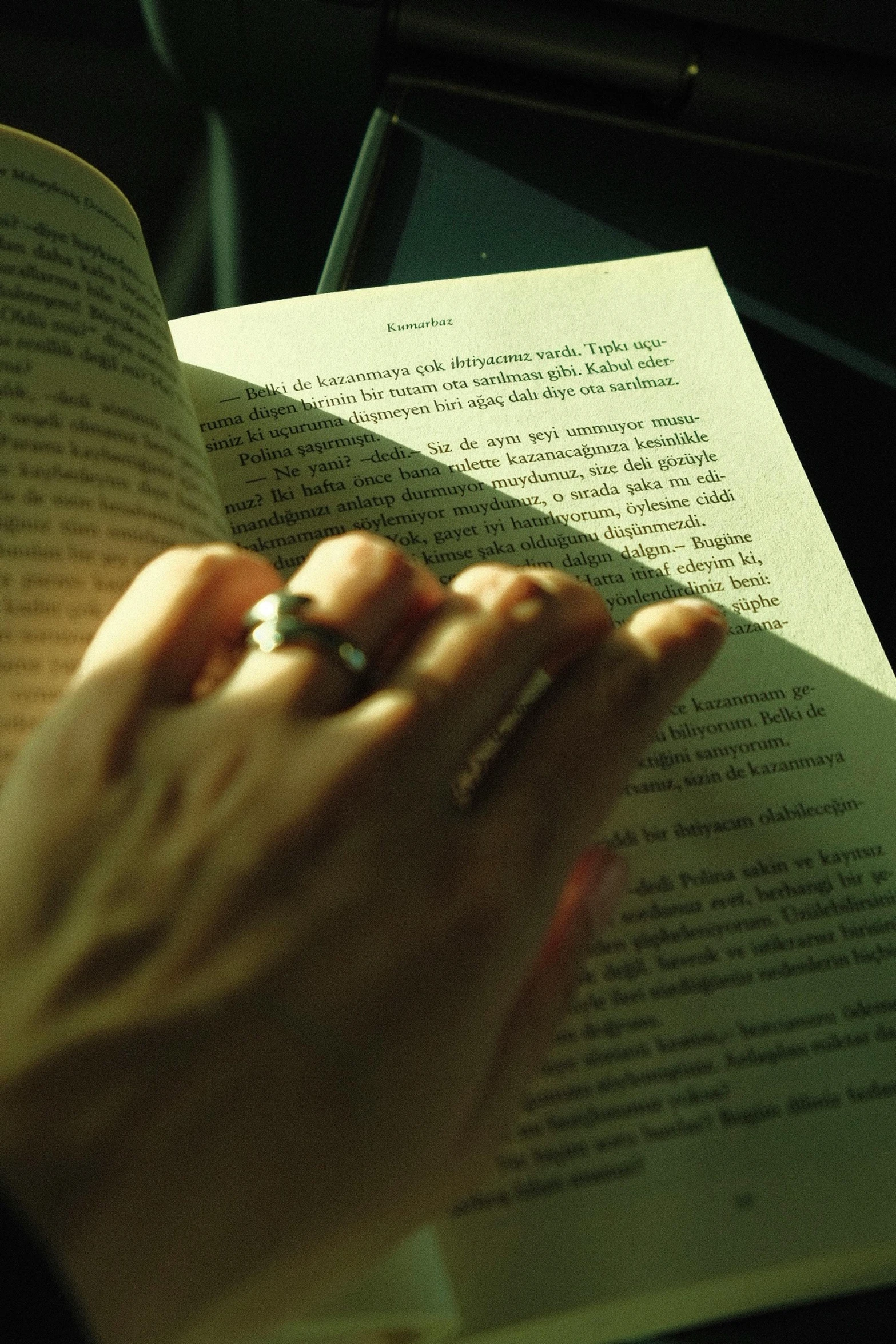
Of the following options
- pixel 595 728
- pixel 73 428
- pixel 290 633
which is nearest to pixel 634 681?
pixel 595 728

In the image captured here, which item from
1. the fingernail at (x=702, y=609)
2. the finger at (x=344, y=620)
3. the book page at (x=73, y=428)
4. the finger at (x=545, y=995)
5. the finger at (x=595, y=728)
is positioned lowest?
the finger at (x=545, y=995)

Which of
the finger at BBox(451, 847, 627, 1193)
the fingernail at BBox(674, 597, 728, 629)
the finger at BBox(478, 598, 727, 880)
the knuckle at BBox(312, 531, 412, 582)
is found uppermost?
the knuckle at BBox(312, 531, 412, 582)

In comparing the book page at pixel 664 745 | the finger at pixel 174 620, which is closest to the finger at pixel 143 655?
the finger at pixel 174 620

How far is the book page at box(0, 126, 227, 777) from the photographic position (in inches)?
15.9

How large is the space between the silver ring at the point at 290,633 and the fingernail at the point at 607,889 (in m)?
0.12

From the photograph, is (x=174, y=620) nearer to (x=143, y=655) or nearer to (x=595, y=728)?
(x=143, y=655)

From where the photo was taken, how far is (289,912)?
338 mm

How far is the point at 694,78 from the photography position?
68 centimetres

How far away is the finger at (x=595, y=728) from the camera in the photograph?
1.25ft

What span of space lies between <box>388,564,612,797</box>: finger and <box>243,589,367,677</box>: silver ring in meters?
0.02

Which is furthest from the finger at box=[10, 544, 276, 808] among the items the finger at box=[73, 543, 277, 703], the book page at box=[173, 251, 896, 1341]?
the book page at box=[173, 251, 896, 1341]

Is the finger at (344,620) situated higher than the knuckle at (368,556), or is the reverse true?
the knuckle at (368,556)

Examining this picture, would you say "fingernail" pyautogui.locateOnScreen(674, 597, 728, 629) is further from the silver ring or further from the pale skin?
the silver ring

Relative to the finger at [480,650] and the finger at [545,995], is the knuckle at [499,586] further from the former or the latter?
the finger at [545,995]
